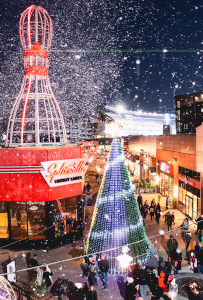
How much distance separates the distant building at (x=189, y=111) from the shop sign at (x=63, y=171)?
4864 cm

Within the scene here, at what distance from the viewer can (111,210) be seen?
359 inches

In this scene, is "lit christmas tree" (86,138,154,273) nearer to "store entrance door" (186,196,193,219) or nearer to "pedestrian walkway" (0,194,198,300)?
"pedestrian walkway" (0,194,198,300)

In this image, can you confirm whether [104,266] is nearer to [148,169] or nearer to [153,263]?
[153,263]

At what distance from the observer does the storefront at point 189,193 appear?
49.1ft

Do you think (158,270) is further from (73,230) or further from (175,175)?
(175,175)

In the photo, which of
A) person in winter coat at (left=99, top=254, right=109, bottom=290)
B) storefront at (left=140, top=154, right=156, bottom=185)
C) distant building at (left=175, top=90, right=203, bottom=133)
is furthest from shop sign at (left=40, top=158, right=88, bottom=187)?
distant building at (left=175, top=90, right=203, bottom=133)

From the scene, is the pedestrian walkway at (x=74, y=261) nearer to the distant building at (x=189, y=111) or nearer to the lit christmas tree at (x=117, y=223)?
the lit christmas tree at (x=117, y=223)

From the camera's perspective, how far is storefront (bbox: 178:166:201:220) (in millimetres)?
14962

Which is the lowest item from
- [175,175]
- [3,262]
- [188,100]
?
[3,262]

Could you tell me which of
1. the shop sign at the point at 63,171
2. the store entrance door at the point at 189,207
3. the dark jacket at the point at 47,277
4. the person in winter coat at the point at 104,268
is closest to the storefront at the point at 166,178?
the store entrance door at the point at 189,207

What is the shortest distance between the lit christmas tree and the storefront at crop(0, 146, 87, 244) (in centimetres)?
356

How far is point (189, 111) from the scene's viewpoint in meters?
58.8

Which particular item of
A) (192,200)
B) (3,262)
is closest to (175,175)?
(192,200)

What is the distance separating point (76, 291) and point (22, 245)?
262 inches
